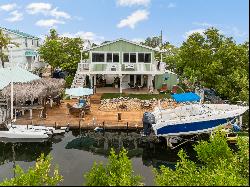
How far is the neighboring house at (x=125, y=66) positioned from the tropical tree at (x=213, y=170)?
25680 mm

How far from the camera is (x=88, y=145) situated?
1119 inches

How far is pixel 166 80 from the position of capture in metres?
46.3

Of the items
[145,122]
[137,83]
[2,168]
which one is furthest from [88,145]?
[137,83]

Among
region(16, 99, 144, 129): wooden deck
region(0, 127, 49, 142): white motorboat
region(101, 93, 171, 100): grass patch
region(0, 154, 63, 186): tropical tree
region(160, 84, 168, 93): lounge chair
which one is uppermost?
region(160, 84, 168, 93): lounge chair

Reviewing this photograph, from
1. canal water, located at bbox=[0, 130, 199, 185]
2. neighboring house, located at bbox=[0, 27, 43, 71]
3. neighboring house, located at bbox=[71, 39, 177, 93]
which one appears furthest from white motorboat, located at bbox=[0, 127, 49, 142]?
neighboring house, located at bbox=[0, 27, 43, 71]

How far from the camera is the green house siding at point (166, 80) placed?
4607 cm

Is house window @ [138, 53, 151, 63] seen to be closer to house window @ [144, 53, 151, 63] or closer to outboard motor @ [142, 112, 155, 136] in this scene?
house window @ [144, 53, 151, 63]

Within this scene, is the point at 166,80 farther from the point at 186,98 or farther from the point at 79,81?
the point at 186,98

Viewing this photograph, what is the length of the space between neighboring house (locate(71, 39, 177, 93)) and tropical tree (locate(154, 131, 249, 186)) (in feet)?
A: 84.3

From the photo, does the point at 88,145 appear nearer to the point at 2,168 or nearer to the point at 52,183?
the point at 2,168

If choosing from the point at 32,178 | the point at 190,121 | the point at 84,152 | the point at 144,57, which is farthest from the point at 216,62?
the point at 32,178

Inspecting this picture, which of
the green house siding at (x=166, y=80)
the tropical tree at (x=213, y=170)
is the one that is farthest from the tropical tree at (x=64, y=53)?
the tropical tree at (x=213, y=170)

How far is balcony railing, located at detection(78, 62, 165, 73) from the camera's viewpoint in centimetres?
4303

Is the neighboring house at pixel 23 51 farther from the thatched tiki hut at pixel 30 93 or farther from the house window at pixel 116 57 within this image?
the thatched tiki hut at pixel 30 93
